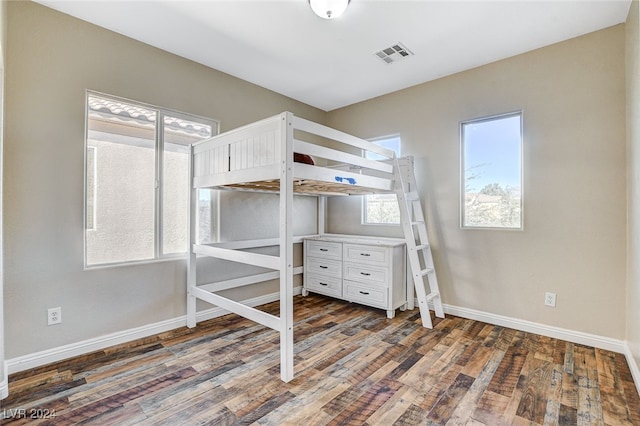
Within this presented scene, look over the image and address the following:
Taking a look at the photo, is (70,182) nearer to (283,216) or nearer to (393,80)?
(283,216)

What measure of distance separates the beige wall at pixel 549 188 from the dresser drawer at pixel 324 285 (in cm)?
118

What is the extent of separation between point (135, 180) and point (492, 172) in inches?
133

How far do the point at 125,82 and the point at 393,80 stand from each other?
2.67 meters

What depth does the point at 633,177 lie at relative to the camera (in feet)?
6.89

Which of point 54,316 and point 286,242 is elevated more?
point 286,242

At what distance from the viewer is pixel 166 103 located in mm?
2750

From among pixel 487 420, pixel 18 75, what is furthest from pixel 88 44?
pixel 487 420

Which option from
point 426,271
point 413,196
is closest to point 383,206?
point 413,196

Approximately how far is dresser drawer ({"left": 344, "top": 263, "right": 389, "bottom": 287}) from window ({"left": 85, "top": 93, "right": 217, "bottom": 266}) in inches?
70.9

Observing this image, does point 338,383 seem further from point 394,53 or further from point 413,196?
point 394,53

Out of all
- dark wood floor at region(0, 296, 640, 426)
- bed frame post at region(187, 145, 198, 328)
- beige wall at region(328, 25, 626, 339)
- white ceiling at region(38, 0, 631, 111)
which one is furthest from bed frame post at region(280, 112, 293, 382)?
beige wall at region(328, 25, 626, 339)

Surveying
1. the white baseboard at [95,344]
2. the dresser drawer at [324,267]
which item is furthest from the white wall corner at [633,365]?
the white baseboard at [95,344]

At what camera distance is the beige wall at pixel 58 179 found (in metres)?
2.04

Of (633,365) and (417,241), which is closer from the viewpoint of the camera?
(633,365)
